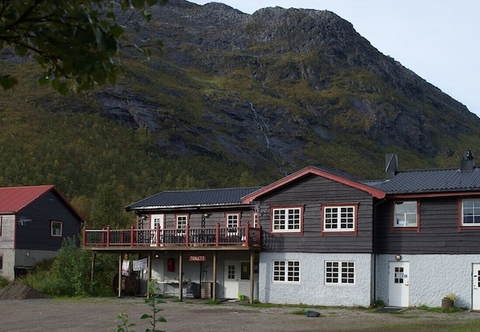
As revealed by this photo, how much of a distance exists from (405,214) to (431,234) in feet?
4.72

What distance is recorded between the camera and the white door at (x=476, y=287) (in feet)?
92.3

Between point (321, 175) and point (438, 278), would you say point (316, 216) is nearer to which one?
point (321, 175)

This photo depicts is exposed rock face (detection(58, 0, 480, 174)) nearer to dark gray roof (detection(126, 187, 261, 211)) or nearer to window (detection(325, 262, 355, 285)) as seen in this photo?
dark gray roof (detection(126, 187, 261, 211))

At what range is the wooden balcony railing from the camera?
33031 mm

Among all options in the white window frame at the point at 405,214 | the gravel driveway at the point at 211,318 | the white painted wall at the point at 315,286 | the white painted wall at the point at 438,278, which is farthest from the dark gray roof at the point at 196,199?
the white painted wall at the point at 438,278

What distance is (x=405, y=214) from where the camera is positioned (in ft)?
99.6

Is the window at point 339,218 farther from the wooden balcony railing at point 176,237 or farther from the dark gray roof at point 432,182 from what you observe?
the wooden balcony railing at point 176,237

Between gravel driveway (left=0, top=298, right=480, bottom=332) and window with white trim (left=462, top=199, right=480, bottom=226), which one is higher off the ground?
window with white trim (left=462, top=199, right=480, bottom=226)

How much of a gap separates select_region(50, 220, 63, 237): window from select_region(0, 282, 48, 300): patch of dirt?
1331 centimetres

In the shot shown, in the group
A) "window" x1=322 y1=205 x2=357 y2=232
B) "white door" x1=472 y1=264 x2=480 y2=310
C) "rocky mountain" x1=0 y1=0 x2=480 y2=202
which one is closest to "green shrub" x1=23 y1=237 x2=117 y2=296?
"window" x1=322 y1=205 x2=357 y2=232

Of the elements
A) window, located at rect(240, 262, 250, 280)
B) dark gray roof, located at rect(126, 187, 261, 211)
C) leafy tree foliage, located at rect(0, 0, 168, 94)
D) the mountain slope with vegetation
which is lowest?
window, located at rect(240, 262, 250, 280)

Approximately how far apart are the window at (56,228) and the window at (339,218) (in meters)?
25.5

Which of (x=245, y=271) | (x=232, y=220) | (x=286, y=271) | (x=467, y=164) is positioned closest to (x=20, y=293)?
(x=232, y=220)

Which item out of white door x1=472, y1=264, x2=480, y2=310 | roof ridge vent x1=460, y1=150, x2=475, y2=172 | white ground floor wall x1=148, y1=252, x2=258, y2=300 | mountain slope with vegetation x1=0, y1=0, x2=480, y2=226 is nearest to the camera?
white door x1=472, y1=264, x2=480, y2=310
